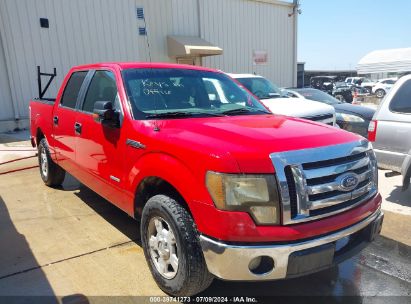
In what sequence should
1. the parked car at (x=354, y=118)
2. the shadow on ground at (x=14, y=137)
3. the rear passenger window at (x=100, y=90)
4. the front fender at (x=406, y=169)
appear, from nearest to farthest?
the rear passenger window at (x=100, y=90), the front fender at (x=406, y=169), the parked car at (x=354, y=118), the shadow on ground at (x=14, y=137)

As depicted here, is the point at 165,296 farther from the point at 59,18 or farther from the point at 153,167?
the point at 59,18

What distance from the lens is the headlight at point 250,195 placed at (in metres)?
2.36

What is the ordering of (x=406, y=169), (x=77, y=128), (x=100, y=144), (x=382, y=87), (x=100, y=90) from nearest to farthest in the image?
(x=100, y=144) < (x=100, y=90) < (x=77, y=128) < (x=406, y=169) < (x=382, y=87)

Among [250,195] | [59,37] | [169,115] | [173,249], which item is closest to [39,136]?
[169,115]

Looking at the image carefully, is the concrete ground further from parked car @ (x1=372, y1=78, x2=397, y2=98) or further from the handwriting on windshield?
parked car @ (x1=372, y1=78, x2=397, y2=98)

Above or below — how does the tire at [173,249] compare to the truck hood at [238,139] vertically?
below

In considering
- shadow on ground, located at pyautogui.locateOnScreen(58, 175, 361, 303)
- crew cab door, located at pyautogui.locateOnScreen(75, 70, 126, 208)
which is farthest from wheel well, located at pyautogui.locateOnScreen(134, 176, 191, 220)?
shadow on ground, located at pyautogui.locateOnScreen(58, 175, 361, 303)

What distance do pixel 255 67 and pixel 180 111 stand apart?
16.1 metres

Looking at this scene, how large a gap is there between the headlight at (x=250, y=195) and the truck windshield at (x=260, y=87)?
6.41 meters

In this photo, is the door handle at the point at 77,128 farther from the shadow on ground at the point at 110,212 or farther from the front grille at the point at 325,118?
the front grille at the point at 325,118

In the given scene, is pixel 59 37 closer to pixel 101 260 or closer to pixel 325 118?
pixel 325 118

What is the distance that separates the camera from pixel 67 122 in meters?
4.54

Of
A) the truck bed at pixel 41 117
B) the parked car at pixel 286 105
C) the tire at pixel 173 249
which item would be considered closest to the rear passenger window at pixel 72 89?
the truck bed at pixel 41 117

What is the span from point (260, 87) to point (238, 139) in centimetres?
660
